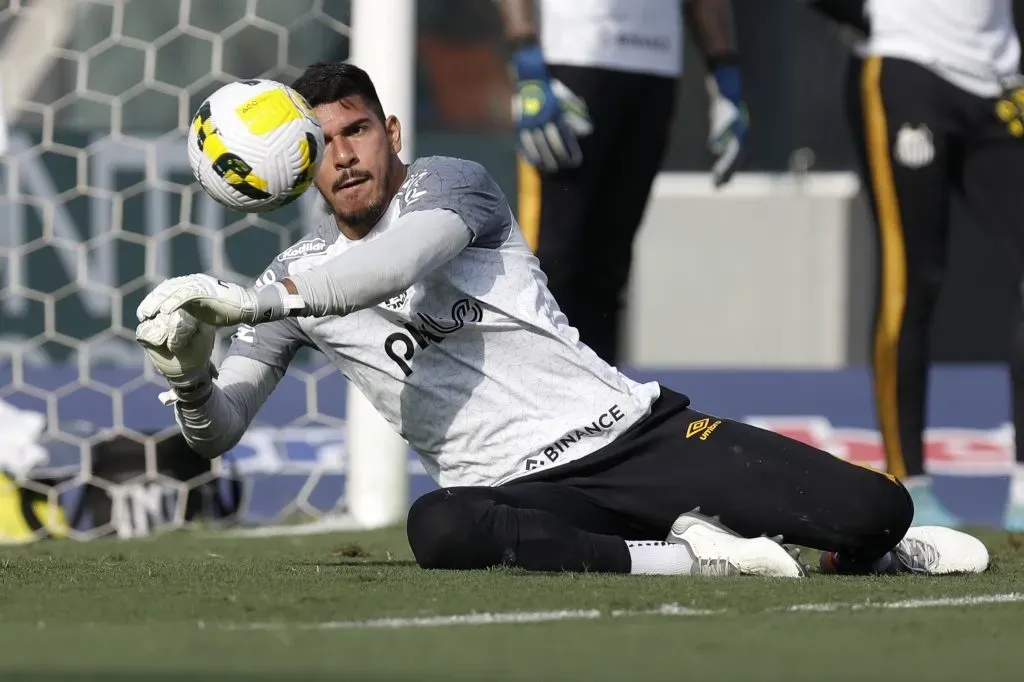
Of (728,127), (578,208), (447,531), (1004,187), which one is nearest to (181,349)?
(447,531)

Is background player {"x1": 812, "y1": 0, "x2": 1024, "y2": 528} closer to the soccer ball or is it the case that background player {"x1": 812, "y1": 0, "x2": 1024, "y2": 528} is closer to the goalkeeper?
the goalkeeper

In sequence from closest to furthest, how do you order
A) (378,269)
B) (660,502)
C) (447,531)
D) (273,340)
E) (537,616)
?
1. (537,616)
2. (378,269)
3. (447,531)
4. (660,502)
5. (273,340)

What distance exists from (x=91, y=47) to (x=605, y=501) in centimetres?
398

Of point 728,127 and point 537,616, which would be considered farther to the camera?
point 728,127

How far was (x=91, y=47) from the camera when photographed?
23.6ft

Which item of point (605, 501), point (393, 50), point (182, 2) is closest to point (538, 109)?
point (393, 50)

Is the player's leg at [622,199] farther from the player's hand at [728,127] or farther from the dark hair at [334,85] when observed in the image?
the dark hair at [334,85]

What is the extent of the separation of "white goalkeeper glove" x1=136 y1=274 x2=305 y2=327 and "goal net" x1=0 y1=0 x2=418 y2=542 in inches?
100.0

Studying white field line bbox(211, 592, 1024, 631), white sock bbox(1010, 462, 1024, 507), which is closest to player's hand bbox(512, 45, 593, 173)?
white sock bbox(1010, 462, 1024, 507)

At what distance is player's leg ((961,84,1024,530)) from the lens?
5.52 meters

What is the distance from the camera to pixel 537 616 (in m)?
2.96

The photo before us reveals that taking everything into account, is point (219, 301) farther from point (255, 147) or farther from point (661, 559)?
point (661, 559)

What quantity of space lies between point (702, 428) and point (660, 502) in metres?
0.19

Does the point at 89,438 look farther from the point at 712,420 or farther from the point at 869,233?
the point at 869,233
